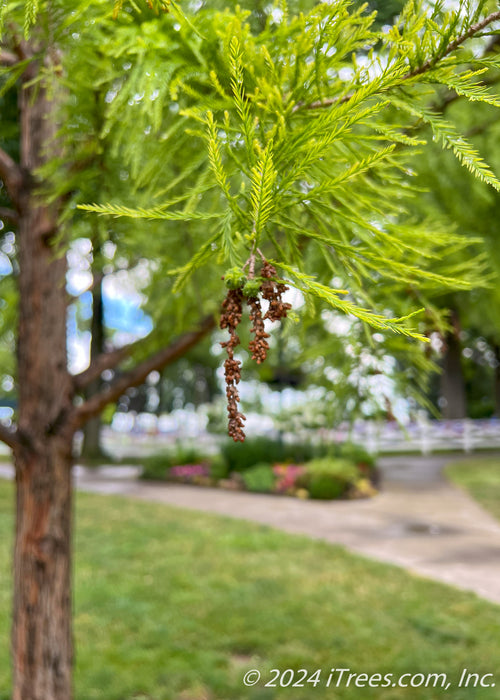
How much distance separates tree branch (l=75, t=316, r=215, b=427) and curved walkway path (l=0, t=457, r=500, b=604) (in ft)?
15.7

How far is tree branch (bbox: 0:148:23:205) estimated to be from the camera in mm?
3078

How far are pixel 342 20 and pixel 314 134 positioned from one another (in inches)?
12.7

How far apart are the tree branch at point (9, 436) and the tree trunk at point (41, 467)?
3 centimetres

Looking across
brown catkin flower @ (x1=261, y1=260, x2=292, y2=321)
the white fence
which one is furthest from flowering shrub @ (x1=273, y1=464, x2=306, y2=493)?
brown catkin flower @ (x1=261, y1=260, x2=292, y2=321)

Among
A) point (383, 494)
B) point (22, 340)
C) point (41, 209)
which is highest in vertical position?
point (41, 209)

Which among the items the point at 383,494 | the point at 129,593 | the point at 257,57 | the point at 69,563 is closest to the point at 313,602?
the point at 129,593

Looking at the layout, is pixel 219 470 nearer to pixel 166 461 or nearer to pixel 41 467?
pixel 166 461

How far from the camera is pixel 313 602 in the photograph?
6.01m

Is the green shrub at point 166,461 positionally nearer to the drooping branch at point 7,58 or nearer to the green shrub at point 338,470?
the green shrub at point 338,470

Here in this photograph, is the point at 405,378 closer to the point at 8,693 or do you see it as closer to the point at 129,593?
the point at 8,693

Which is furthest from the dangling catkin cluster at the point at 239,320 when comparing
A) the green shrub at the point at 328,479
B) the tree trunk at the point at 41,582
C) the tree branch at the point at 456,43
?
the green shrub at the point at 328,479

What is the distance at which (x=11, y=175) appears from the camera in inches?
124

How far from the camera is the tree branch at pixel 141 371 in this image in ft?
9.86

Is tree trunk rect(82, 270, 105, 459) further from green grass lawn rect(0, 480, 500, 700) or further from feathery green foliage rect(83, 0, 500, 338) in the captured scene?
feathery green foliage rect(83, 0, 500, 338)
